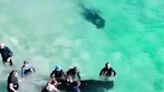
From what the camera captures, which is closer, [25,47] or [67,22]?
[25,47]

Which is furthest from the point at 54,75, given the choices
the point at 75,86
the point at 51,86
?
the point at 51,86

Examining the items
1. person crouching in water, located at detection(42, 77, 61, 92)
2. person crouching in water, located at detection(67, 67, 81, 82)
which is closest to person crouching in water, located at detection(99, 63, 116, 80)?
person crouching in water, located at detection(67, 67, 81, 82)

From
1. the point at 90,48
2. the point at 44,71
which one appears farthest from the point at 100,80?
the point at 90,48

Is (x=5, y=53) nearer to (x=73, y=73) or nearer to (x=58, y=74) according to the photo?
(x=58, y=74)

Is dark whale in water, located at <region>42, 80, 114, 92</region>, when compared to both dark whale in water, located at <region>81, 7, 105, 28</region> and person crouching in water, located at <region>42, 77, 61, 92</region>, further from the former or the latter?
dark whale in water, located at <region>81, 7, 105, 28</region>

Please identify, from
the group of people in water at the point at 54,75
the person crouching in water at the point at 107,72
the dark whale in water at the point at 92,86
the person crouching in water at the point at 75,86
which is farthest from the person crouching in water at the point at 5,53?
the person crouching in water at the point at 107,72

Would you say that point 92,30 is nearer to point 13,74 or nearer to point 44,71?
point 44,71
